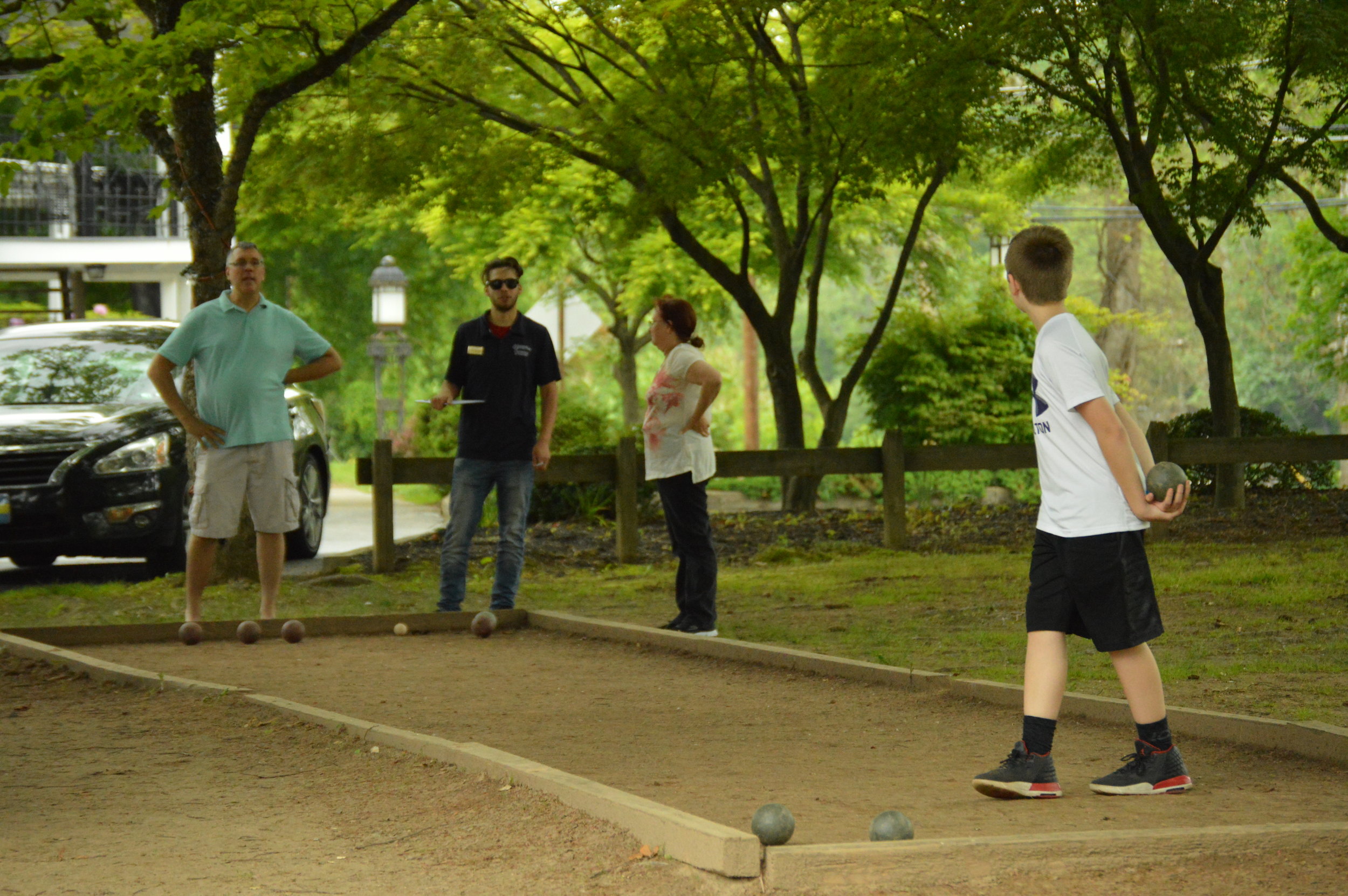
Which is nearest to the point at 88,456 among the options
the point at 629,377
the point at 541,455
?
the point at 541,455

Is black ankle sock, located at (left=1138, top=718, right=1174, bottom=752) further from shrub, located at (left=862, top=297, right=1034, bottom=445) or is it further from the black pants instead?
shrub, located at (left=862, top=297, right=1034, bottom=445)

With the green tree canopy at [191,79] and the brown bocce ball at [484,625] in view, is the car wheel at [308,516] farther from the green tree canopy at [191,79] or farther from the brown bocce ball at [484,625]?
the brown bocce ball at [484,625]

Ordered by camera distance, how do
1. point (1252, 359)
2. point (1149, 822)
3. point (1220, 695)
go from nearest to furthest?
point (1149, 822)
point (1220, 695)
point (1252, 359)

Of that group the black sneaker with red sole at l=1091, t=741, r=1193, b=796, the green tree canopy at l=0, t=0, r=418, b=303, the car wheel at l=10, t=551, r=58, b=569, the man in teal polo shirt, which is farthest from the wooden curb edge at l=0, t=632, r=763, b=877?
the car wheel at l=10, t=551, r=58, b=569

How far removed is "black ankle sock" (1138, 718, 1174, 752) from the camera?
447 centimetres

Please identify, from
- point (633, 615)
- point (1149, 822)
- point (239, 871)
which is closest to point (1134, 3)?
point (633, 615)

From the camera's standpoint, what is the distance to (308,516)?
13094mm

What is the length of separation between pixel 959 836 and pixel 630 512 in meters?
8.92

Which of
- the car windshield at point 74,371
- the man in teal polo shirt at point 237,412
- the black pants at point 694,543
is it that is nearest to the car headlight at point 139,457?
the car windshield at point 74,371

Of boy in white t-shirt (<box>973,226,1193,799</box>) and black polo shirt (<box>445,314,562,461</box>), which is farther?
black polo shirt (<box>445,314,562,461</box>)

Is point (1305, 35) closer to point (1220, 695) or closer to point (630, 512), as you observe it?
point (630, 512)

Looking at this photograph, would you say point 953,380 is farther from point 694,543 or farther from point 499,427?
point 694,543

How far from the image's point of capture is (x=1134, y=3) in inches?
517

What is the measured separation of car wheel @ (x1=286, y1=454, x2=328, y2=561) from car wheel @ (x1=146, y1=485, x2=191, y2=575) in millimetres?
1260
